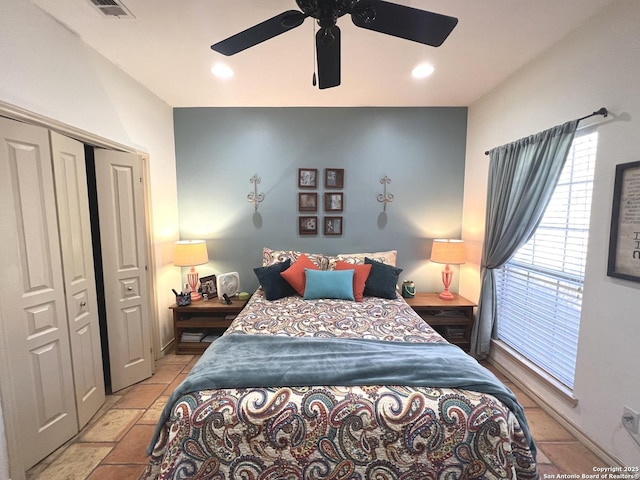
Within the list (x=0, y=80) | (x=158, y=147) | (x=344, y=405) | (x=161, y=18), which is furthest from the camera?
(x=158, y=147)

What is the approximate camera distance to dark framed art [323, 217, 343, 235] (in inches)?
122

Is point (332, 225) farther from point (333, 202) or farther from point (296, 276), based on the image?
point (296, 276)

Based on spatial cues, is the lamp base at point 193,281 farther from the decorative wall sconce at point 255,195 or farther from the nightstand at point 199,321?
the decorative wall sconce at point 255,195

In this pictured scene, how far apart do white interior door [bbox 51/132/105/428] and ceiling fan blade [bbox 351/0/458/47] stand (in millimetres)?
1964

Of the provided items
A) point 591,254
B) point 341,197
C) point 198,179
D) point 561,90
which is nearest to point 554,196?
point 591,254

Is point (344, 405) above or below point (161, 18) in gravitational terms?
below

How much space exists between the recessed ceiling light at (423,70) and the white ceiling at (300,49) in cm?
5

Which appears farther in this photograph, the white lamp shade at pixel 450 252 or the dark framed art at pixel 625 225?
the white lamp shade at pixel 450 252

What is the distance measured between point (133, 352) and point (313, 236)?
2.09 meters

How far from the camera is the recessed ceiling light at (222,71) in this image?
2.13 metres

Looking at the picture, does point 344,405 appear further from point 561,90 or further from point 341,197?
point 561,90

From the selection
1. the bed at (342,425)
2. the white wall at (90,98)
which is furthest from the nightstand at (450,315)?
the white wall at (90,98)

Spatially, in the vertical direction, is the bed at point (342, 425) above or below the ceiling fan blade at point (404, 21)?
below

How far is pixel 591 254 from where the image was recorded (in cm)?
163
